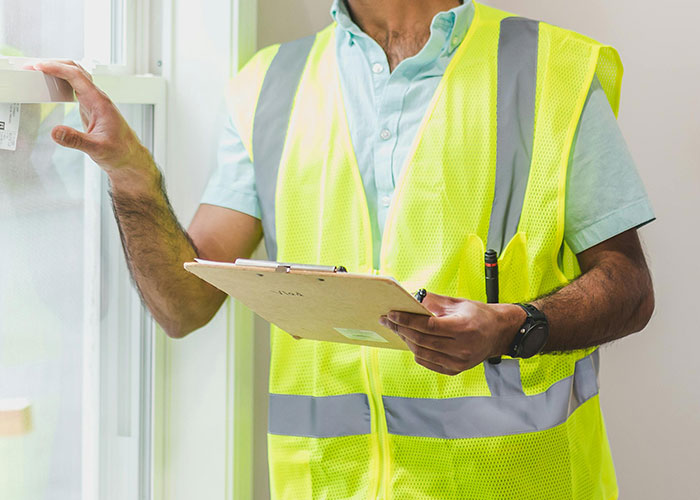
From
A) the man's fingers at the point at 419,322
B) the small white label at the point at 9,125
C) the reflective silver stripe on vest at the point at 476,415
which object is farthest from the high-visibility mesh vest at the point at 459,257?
the small white label at the point at 9,125

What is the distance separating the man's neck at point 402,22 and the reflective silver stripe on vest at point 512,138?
0.43 ft

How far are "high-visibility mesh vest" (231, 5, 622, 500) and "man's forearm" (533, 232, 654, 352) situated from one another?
0.21 ft

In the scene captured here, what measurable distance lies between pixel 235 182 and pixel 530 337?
21.6 inches

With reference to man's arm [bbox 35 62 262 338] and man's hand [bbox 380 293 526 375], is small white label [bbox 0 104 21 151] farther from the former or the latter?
man's hand [bbox 380 293 526 375]

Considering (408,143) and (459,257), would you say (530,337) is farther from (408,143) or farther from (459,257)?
(408,143)

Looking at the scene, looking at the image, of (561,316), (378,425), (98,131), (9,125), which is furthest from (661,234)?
(9,125)

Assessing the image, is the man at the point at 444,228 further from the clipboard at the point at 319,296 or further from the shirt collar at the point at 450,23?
the clipboard at the point at 319,296

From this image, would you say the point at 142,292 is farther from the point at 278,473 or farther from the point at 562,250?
the point at 562,250

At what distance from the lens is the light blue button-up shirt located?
1230 millimetres

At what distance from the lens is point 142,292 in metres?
1.33

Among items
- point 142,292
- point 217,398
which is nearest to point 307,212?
point 142,292

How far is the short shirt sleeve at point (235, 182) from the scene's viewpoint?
137 centimetres

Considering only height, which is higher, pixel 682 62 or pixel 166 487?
Result: pixel 682 62

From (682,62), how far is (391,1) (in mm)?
764
